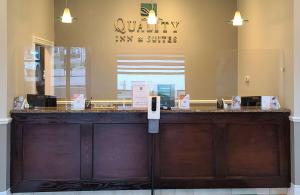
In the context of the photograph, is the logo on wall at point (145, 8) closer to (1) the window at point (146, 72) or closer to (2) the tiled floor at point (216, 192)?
(1) the window at point (146, 72)

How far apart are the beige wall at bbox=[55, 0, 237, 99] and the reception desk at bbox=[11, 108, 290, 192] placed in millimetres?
2372

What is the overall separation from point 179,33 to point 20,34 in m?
3.21

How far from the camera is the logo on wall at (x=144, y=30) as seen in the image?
675 cm

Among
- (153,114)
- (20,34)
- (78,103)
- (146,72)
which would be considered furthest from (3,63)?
(146,72)

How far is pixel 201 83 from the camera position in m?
6.55

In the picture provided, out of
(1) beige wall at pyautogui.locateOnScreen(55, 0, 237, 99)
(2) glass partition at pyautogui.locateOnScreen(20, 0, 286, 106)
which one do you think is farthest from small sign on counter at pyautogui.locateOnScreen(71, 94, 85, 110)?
(1) beige wall at pyautogui.locateOnScreen(55, 0, 237, 99)

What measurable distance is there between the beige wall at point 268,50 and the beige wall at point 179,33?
2.12 feet

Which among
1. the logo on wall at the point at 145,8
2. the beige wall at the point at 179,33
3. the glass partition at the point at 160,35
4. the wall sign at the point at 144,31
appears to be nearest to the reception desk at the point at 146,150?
the glass partition at the point at 160,35

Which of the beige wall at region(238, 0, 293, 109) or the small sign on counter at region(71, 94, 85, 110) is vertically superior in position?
the beige wall at region(238, 0, 293, 109)

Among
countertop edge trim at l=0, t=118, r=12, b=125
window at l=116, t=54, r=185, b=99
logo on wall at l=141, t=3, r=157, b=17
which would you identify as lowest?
countertop edge trim at l=0, t=118, r=12, b=125

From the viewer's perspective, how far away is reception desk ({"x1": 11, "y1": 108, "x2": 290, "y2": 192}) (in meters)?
3.99

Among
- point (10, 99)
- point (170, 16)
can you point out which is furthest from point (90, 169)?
point (170, 16)

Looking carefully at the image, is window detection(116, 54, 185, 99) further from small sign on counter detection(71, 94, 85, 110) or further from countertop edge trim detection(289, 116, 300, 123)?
countertop edge trim detection(289, 116, 300, 123)

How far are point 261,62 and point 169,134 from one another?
5.96ft
